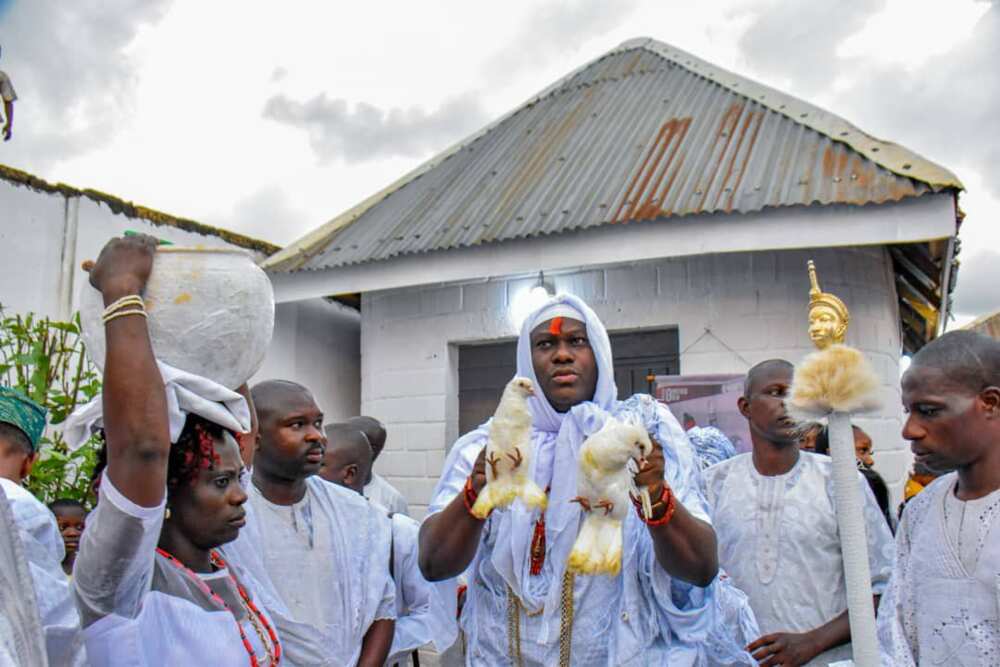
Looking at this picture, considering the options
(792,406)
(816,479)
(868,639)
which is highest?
(792,406)

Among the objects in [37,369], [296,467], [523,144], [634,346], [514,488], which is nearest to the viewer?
[514,488]

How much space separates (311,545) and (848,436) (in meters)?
1.68

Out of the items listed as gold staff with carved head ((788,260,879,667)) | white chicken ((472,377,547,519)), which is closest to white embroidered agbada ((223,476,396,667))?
white chicken ((472,377,547,519))

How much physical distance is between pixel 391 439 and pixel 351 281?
1.33 metres

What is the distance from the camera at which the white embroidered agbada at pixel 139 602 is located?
1.44 m

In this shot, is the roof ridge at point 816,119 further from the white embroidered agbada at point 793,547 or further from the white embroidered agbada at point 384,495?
the white embroidered agbada at point 384,495

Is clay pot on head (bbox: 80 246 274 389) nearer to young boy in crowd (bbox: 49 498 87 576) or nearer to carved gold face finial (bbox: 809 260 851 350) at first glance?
carved gold face finial (bbox: 809 260 851 350)

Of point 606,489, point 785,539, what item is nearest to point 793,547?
point 785,539

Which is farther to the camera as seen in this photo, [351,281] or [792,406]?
[351,281]

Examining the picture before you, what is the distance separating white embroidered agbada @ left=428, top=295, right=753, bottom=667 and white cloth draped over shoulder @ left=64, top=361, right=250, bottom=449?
859 mm

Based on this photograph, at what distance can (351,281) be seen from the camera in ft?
21.2

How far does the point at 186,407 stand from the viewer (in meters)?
1.60

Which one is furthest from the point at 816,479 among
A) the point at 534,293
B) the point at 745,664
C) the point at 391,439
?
A: the point at 391,439

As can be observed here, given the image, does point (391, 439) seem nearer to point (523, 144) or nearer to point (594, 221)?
point (594, 221)
